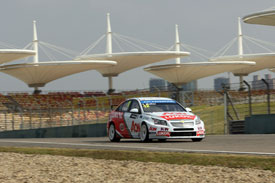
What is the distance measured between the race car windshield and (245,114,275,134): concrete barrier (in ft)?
17.1

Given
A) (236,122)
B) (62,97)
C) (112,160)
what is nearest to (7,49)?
(62,97)

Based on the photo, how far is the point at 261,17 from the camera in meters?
43.2

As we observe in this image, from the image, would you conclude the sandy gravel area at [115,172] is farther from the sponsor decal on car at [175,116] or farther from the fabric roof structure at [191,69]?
the fabric roof structure at [191,69]

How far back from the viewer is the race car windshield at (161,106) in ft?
60.7

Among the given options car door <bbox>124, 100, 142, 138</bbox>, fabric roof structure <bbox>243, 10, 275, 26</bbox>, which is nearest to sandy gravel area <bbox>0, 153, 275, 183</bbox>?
car door <bbox>124, 100, 142, 138</bbox>

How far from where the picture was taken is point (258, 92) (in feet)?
78.9

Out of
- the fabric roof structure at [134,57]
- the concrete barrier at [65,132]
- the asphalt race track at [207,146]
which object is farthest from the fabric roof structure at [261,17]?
the fabric roof structure at [134,57]

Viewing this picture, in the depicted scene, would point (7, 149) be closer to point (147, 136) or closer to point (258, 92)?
point (147, 136)

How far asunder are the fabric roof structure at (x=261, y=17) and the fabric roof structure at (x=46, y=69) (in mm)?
36050

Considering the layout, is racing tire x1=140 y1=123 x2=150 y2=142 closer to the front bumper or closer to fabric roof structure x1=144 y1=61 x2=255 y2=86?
the front bumper

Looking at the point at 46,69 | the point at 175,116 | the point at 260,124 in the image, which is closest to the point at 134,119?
the point at 175,116

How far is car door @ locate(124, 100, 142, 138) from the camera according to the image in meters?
18.4

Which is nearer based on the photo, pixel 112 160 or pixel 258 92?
pixel 112 160

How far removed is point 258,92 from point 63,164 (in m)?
13.7
